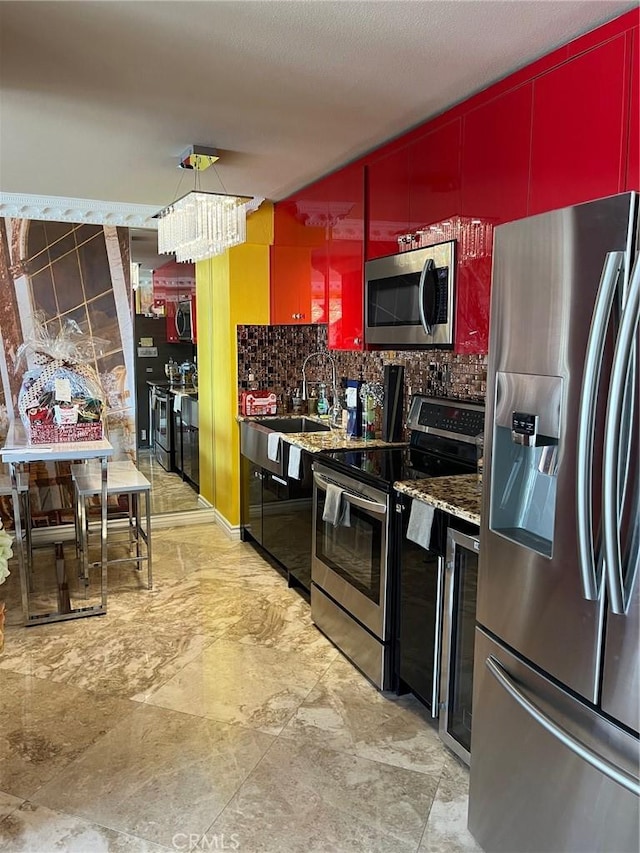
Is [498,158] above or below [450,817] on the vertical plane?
above

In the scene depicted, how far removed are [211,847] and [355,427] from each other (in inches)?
87.9

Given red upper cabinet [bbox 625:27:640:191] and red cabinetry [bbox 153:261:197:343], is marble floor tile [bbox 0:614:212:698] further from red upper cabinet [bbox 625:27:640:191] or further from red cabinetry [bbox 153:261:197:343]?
red upper cabinet [bbox 625:27:640:191]

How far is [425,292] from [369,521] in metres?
0.99

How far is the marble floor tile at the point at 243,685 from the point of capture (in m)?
2.62

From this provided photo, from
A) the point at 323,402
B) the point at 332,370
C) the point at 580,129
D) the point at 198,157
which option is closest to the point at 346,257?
the point at 198,157

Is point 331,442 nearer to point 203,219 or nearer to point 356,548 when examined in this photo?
point 356,548

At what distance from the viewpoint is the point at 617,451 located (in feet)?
4.43

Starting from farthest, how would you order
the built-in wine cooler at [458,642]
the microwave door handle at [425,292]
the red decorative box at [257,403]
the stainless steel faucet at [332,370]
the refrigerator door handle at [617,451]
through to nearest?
the red decorative box at [257,403] < the stainless steel faucet at [332,370] < the microwave door handle at [425,292] < the built-in wine cooler at [458,642] < the refrigerator door handle at [617,451]

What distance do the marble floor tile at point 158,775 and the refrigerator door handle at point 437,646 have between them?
0.63m

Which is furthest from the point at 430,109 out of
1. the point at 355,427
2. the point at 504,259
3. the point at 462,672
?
the point at 462,672

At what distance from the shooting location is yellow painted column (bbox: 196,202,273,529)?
4.51 m

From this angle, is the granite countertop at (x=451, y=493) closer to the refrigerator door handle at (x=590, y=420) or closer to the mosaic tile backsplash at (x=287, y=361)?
the refrigerator door handle at (x=590, y=420)
